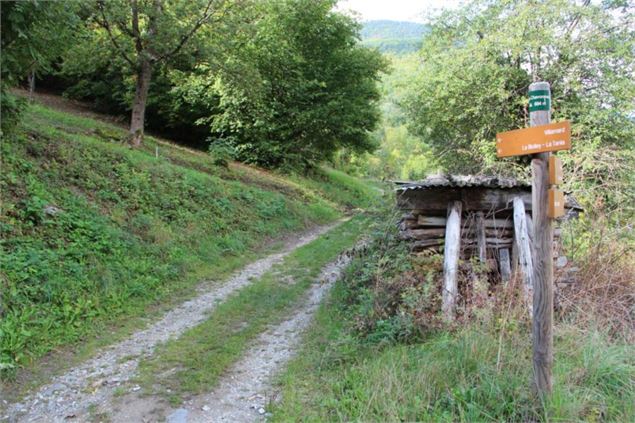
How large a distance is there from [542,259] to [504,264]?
3.33 m

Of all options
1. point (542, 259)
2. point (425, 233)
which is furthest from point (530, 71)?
point (542, 259)

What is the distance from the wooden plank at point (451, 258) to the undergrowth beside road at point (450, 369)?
211mm

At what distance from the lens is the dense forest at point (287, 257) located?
416cm

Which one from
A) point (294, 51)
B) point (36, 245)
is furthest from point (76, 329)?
point (294, 51)

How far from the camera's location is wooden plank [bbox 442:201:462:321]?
220 inches

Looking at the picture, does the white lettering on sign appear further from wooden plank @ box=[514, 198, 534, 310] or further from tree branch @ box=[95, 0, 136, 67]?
tree branch @ box=[95, 0, 136, 67]

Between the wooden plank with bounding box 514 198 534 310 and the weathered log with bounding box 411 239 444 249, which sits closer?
the wooden plank with bounding box 514 198 534 310

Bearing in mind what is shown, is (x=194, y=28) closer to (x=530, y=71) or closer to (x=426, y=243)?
(x=530, y=71)

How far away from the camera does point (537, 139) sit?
349 centimetres

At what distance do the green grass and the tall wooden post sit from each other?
24 centimetres

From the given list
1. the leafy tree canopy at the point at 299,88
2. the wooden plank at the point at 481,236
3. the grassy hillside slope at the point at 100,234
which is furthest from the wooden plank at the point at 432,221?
the leafy tree canopy at the point at 299,88

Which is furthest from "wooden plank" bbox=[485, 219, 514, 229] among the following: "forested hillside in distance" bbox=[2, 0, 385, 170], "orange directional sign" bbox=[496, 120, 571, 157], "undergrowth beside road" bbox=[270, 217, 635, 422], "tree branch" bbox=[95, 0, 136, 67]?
"tree branch" bbox=[95, 0, 136, 67]

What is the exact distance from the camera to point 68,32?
8.65m

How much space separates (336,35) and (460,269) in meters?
17.9
